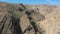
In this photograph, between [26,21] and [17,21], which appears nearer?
[26,21]

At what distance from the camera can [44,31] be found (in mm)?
18266

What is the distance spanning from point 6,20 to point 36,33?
3210 millimetres

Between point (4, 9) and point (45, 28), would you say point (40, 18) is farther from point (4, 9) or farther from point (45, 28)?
point (4, 9)

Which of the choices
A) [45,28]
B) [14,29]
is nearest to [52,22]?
[45,28]

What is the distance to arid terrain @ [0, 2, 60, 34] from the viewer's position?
17.4 meters

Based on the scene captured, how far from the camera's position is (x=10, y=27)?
1733cm

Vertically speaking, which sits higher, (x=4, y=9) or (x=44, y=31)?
(x=4, y=9)

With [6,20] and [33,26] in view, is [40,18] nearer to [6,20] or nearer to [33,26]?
[33,26]

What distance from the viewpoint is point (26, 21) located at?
18438mm

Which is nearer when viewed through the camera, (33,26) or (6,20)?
(6,20)

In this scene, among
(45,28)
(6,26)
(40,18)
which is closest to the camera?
(6,26)

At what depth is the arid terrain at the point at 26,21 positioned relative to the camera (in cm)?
1736

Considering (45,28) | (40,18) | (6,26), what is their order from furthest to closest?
(40,18) < (45,28) < (6,26)

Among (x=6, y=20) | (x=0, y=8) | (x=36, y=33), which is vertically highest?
(x=0, y=8)
